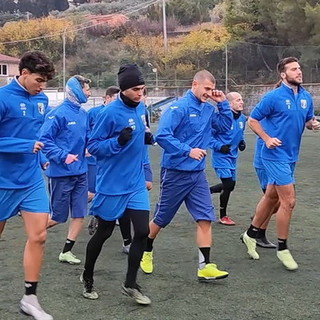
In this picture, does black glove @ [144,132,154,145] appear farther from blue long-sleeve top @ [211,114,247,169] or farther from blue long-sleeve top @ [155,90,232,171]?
blue long-sleeve top @ [211,114,247,169]

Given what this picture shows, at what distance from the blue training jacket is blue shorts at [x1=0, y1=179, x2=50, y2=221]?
44 mm

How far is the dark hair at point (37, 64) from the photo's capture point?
4625mm

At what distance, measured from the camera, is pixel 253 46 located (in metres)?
51.3

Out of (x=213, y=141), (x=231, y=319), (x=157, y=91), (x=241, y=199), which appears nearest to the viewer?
(x=231, y=319)

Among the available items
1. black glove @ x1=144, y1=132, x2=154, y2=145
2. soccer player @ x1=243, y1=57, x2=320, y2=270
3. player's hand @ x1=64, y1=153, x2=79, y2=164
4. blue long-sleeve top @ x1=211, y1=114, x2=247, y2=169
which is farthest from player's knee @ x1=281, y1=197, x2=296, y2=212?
blue long-sleeve top @ x1=211, y1=114, x2=247, y2=169

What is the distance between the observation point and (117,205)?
502 cm

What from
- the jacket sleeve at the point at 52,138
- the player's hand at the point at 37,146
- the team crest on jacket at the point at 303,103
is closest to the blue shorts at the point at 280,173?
the team crest on jacket at the point at 303,103

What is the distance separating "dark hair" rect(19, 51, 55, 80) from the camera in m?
4.62

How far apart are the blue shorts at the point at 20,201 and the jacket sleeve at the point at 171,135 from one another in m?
1.26

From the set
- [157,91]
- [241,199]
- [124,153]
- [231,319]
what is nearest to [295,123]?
[124,153]

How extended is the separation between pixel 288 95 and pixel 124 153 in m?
1.89

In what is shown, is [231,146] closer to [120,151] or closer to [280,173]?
[280,173]

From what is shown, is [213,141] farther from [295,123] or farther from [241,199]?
[241,199]

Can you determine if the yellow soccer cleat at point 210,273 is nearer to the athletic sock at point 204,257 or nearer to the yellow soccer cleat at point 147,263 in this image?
the athletic sock at point 204,257
